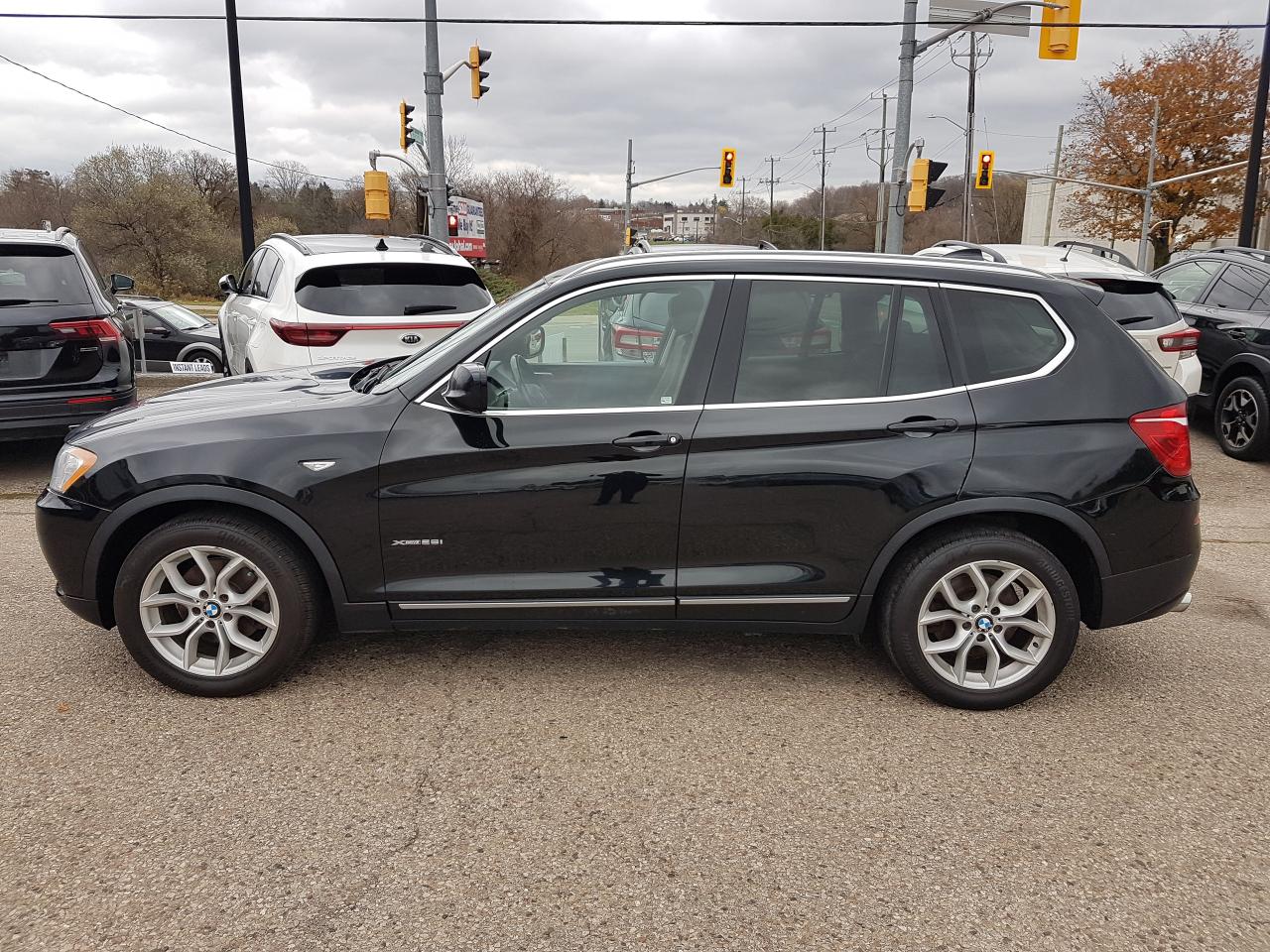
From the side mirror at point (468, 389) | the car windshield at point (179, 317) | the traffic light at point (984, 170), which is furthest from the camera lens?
the traffic light at point (984, 170)

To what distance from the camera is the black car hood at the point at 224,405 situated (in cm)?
376

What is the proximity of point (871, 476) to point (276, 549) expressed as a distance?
2230 millimetres

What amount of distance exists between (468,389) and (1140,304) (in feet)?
22.2

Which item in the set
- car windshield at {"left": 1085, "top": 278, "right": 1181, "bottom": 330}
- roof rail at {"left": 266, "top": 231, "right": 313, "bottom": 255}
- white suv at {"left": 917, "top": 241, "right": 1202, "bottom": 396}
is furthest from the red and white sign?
car windshield at {"left": 1085, "top": 278, "right": 1181, "bottom": 330}

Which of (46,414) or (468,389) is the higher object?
(468,389)

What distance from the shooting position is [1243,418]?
8.77m

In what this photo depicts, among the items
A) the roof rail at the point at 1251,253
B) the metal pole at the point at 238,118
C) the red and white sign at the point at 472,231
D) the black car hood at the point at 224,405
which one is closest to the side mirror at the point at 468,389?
the black car hood at the point at 224,405

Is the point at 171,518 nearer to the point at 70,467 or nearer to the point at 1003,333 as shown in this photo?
the point at 70,467

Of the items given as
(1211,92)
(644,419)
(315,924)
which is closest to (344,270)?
(644,419)

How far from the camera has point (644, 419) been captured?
3670 millimetres

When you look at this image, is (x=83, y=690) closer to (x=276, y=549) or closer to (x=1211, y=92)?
(x=276, y=549)

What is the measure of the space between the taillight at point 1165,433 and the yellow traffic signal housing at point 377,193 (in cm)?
1516

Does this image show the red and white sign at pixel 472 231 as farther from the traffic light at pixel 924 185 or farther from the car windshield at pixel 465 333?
the car windshield at pixel 465 333

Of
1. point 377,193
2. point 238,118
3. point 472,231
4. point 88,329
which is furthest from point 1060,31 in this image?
point 472,231
